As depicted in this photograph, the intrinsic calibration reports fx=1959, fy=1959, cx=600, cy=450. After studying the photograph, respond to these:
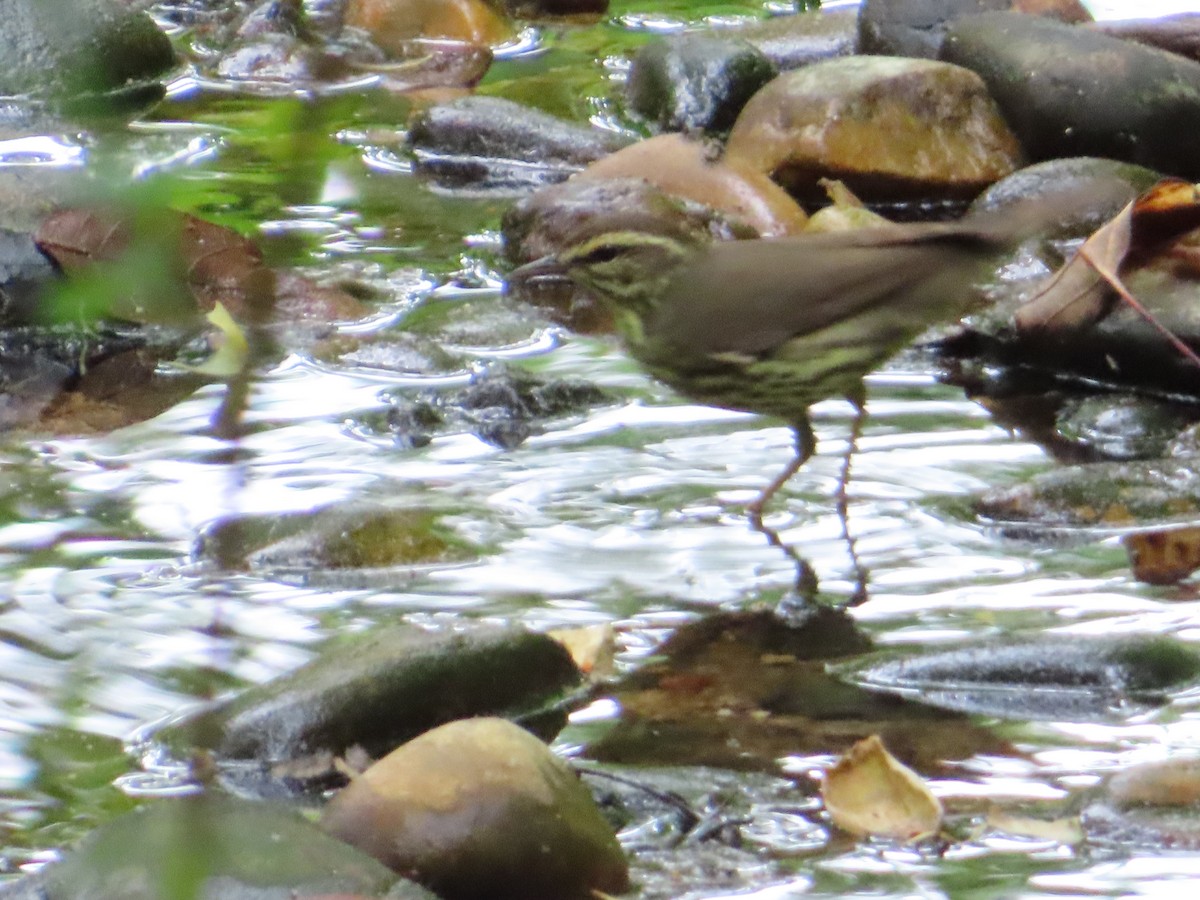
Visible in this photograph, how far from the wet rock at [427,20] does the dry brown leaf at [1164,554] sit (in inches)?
231

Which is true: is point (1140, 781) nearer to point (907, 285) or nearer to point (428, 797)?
point (428, 797)

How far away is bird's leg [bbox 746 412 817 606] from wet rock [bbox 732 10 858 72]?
13.5 feet

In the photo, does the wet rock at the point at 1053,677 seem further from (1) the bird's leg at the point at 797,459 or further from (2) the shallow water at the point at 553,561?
(1) the bird's leg at the point at 797,459

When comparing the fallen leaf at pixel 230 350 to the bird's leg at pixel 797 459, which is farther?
the bird's leg at pixel 797 459

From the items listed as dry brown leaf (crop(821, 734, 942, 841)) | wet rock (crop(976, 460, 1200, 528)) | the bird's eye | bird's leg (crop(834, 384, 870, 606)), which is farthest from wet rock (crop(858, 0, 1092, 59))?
dry brown leaf (crop(821, 734, 942, 841))

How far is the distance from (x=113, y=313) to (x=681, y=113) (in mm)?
7032

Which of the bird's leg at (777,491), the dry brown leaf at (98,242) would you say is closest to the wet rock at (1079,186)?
the bird's leg at (777,491)

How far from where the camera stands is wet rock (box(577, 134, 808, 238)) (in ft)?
23.6

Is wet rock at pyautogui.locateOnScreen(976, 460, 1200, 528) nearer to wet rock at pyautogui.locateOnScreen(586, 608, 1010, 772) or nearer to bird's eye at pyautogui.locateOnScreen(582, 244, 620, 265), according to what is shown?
wet rock at pyautogui.locateOnScreen(586, 608, 1010, 772)

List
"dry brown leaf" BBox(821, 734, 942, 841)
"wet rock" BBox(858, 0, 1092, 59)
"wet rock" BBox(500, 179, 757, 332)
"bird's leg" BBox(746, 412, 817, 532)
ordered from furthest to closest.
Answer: "wet rock" BBox(858, 0, 1092, 59), "wet rock" BBox(500, 179, 757, 332), "bird's leg" BBox(746, 412, 817, 532), "dry brown leaf" BBox(821, 734, 942, 841)

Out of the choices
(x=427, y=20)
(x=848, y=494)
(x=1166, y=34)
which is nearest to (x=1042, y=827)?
(x=848, y=494)

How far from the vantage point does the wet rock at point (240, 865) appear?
9.34 feet

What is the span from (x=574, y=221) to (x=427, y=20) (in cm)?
361

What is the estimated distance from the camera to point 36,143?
8305 mm
